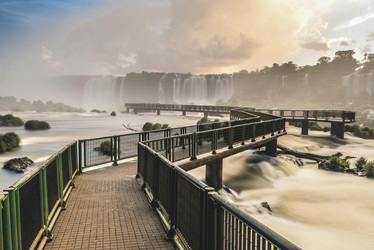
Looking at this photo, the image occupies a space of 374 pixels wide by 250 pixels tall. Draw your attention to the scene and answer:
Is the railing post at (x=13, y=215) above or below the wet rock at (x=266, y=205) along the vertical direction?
above

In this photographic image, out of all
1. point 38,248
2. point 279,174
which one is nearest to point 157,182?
point 38,248

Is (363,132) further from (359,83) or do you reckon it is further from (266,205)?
(359,83)

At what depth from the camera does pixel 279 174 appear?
21.1 meters

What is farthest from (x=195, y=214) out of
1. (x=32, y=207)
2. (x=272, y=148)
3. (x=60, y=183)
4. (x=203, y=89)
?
(x=203, y=89)

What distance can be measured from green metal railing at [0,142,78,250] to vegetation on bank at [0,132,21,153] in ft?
79.3

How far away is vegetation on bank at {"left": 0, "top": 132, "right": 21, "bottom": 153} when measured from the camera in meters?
26.8

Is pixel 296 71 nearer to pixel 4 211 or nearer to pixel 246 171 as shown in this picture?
pixel 246 171

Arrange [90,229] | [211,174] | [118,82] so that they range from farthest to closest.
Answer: [118,82], [211,174], [90,229]

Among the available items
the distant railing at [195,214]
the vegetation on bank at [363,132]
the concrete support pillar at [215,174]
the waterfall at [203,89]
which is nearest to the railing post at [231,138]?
the concrete support pillar at [215,174]

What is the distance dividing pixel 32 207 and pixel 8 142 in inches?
1120

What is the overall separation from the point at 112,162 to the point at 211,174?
614cm

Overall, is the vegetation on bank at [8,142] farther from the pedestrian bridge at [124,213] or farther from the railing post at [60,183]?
the railing post at [60,183]

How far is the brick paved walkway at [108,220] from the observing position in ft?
18.9

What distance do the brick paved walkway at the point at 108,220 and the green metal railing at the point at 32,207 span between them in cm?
41
